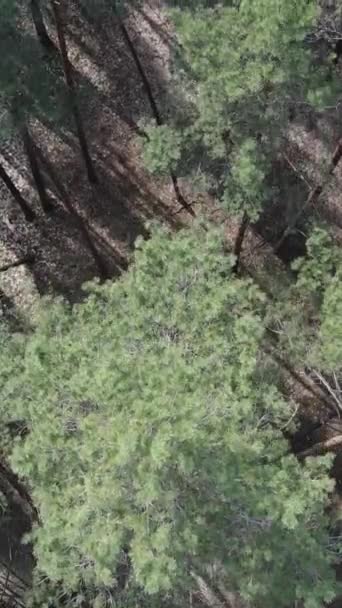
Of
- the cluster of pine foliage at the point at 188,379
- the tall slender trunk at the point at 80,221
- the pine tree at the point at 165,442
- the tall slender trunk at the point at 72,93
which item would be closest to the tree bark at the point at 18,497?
the cluster of pine foliage at the point at 188,379

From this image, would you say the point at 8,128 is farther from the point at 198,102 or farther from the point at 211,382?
the point at 211,382

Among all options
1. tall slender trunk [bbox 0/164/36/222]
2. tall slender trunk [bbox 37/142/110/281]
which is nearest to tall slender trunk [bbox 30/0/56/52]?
tall slender trunk [bbox 37/142/110/281]

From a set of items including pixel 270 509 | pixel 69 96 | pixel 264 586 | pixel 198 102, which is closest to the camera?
pixel 270 509

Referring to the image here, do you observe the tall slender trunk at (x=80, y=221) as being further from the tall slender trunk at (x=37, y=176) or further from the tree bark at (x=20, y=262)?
the tree bark at (x=20, y=262)

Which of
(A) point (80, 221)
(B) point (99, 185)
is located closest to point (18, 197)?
(A) point (80, 221)

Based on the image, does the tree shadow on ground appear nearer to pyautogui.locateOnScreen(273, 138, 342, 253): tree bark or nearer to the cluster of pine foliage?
pyautogui.locateOnScreen(273, 138, 342, 253): tree bark

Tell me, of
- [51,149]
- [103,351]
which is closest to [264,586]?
[103,351]
